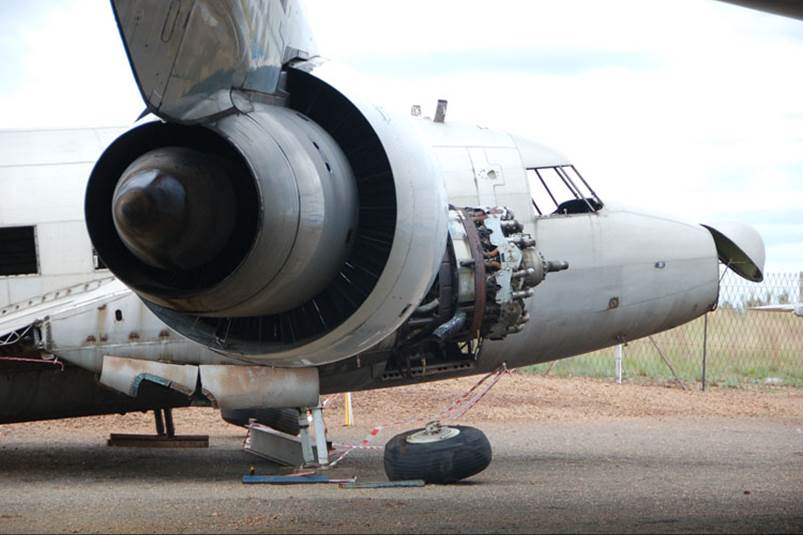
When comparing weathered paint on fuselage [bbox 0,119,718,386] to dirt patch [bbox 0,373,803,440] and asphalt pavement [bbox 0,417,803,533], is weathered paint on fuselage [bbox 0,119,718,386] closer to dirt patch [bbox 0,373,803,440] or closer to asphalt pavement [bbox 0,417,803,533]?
asphalt pavement [bbox 0,417,803,533]

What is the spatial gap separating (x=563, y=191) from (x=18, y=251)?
17.3 feet

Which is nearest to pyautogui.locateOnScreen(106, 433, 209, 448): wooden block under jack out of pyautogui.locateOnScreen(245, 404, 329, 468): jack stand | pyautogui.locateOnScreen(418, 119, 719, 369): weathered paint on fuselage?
pyautogui.locateOnScreen(245, 404, 329, 468): jack stand

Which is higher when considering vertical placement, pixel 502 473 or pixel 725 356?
pixel 502 473

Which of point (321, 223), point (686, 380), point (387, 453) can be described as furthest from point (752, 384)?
point (321, 223)

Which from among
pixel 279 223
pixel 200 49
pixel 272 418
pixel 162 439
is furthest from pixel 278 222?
pixel 162 439

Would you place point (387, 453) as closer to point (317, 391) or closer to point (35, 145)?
point (317, 391)

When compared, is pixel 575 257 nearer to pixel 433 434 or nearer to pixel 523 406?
pixel 433 434

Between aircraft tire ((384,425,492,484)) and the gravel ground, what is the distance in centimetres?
24

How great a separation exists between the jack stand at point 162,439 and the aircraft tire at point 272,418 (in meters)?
0.94

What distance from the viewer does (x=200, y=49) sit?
6.27 meters

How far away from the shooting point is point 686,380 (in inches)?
926

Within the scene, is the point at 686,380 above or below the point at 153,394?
below

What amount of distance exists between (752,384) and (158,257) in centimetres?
1829

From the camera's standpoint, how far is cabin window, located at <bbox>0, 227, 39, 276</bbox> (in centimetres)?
1140
